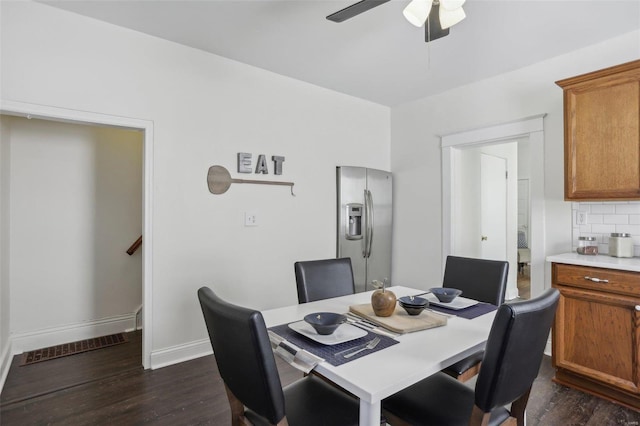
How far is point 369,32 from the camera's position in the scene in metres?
2.64

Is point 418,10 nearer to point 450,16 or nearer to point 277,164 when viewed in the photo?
point 450,16

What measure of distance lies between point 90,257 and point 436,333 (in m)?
3.35

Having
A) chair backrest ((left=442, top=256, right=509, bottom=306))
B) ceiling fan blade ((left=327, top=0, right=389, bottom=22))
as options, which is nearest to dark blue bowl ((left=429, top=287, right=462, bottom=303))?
chair backrest ((left=442, top=256, right=509, bottom=306))

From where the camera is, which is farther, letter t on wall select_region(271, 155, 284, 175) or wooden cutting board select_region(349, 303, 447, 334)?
letter t on wall select_region(271, 155, 284, 175)

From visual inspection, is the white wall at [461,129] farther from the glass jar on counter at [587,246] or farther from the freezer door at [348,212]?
the freezer door at [348,212]

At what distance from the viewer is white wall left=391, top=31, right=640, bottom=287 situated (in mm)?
2998

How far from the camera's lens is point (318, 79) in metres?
3.59

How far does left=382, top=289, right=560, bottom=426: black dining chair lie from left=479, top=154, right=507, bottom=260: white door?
363cm

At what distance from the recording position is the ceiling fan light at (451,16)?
179 centimetres

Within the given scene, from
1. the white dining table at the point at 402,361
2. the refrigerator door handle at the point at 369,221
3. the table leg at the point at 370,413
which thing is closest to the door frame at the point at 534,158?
the refrigerator door handle at the point at 369,221

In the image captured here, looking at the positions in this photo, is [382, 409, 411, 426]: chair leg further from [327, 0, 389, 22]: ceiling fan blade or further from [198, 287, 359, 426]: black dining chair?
[327, 0, 389, 22]: ceiling fan blade

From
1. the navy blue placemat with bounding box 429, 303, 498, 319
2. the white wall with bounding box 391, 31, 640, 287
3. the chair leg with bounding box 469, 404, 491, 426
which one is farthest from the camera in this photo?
the white wall with bounding box 391, 31, 640, 287

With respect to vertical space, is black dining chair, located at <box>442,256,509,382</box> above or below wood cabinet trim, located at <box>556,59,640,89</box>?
below

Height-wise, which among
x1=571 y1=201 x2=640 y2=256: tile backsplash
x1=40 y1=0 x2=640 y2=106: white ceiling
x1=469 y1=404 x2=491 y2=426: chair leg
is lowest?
x1=469 y1=404 x2=491 y2=426: chair leg
